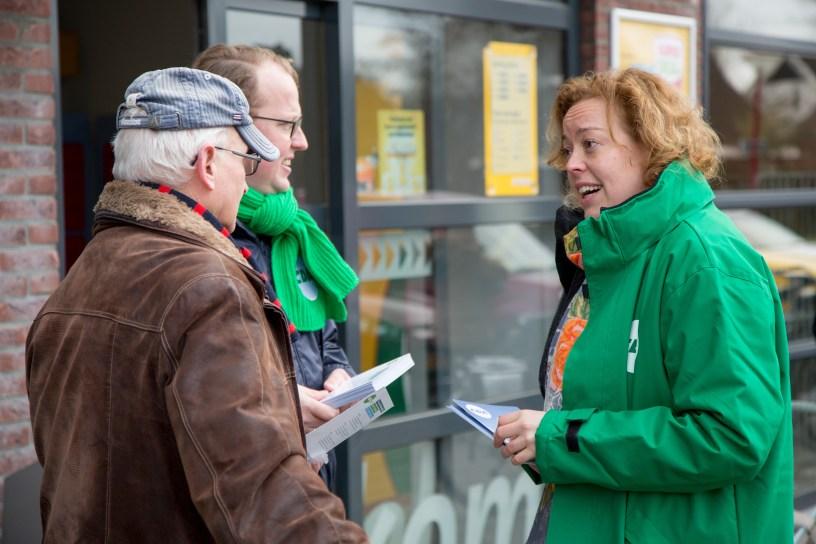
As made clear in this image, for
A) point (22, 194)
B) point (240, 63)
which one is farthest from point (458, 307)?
point (240, 63)

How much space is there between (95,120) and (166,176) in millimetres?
5641

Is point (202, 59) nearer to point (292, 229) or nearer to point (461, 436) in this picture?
point (292, 229)

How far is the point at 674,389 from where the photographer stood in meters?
2.16


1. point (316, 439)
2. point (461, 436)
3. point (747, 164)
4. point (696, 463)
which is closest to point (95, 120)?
point (461, 436)

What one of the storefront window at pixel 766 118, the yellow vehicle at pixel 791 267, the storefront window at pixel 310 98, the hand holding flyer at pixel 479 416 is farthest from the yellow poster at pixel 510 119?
the hand holding flyer at pixel 479 416

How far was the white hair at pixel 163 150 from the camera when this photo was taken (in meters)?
1.81

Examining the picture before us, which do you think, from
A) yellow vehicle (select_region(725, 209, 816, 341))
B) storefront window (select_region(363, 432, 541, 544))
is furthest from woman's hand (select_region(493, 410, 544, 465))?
yellow vehicle (select_region(725, 209, 816, 341))

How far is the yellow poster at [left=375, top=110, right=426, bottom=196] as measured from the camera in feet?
14.5

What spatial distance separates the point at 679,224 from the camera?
2.25m

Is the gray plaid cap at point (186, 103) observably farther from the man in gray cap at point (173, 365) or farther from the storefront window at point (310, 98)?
the storefront window at point (310, 98)

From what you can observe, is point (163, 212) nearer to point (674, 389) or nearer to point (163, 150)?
point (163, 150)

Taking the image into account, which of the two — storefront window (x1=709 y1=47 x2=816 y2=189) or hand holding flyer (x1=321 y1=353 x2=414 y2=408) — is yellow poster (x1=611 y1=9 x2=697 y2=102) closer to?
storefront window (x1=709 y1=47 x2=816 y2=189)

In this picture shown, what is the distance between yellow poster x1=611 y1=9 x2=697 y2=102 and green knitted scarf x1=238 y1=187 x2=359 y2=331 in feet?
8.75

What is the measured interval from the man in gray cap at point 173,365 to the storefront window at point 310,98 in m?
2.18
